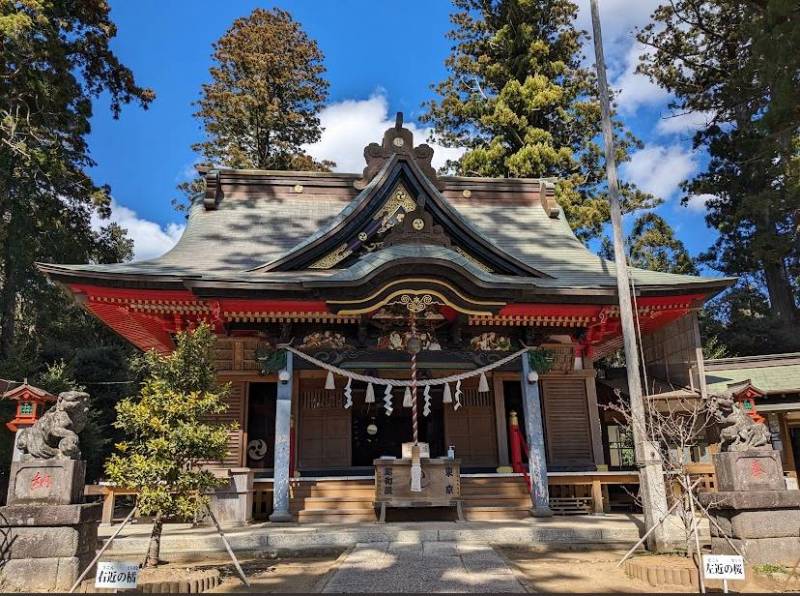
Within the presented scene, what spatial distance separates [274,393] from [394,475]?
4.17m

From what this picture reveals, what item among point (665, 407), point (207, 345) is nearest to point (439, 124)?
point (665, 407)

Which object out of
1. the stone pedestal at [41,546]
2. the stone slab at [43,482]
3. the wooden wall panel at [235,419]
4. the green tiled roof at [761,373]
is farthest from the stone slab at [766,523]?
the wooden wall panel at [235,419]

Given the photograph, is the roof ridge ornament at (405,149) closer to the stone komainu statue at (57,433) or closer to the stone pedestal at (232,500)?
the stone pedestal at (232,500)

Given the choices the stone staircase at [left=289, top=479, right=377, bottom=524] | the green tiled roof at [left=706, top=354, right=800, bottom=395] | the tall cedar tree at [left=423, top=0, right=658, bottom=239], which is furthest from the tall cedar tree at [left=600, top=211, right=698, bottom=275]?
the stone staircase at [left=289, top=479, right=377, bottom=524]

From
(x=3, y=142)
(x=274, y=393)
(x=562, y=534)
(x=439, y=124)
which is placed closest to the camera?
(x=562, y=534)

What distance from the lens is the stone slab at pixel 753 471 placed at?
739 cm

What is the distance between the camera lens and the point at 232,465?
12016 millimetres

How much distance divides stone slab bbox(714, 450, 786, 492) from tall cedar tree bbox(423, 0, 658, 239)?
59.2ft

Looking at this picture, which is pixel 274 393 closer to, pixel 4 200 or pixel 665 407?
pixel 665 407

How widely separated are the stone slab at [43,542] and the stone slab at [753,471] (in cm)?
810

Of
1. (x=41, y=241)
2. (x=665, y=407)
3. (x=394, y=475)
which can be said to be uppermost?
(x=41, y=241)

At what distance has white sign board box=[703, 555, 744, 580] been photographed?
5.54 metres

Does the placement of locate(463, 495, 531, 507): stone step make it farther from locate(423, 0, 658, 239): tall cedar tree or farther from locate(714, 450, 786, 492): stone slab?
locate(423, 0, 658, 239): tall cedar tree

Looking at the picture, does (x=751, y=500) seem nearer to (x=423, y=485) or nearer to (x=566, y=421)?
(x=423, y=485)
